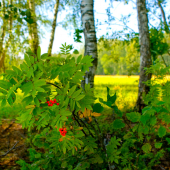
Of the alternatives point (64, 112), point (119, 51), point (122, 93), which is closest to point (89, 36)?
point (64, 112)

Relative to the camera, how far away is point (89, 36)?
313 centimetres

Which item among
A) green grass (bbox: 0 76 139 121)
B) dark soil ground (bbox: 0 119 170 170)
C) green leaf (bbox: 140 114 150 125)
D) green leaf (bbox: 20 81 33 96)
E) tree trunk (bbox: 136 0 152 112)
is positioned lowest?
dark soil ground (bbox: 0 119 170 170)

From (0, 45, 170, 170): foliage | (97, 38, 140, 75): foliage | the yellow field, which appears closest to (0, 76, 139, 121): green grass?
the yellow field

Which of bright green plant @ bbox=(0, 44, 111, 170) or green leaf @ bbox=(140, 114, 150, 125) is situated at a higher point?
bright green plant @ bbox=(0, 44, 111, 170)

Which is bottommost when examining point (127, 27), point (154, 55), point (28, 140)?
point (28, 140)

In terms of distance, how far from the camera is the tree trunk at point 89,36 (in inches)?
121

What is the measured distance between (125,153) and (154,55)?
4.09 meters

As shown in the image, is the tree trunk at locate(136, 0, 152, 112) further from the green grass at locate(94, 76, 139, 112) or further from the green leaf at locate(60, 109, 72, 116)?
the green leaf at locate(60, 109, 72, 116)

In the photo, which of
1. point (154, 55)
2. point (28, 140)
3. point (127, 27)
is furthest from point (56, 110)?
point (127, 27)

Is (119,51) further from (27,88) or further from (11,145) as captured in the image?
(27,88)

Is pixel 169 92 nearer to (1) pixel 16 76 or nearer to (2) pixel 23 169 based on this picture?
(1) pixel 16 76

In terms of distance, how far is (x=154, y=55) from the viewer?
4.70 meters

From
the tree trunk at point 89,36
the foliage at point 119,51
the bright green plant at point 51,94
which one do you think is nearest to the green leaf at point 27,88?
the bright green plant at point 51,94

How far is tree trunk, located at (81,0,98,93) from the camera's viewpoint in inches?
121
